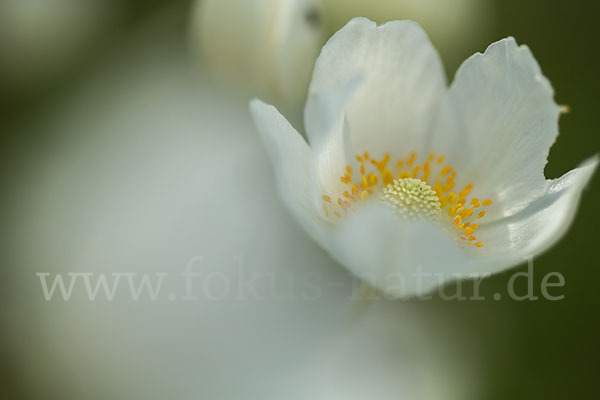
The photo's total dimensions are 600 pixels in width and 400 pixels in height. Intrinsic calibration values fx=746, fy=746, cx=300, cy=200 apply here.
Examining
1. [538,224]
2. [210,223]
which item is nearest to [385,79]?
[538,224]

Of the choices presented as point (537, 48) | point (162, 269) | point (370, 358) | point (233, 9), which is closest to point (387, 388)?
point (370, 358)

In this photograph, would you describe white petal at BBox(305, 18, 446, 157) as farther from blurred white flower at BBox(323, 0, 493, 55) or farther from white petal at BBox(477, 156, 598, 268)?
blurred white flower at BBox(323, 0, 493, 55)

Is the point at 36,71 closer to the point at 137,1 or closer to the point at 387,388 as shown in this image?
the point at 137,1

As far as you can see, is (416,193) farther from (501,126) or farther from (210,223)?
(210,223)

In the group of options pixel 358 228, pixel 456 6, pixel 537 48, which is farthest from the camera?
pixel 537 48

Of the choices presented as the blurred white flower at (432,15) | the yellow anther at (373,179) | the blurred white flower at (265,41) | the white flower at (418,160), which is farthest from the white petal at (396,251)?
the blurred white flower at (432,15)

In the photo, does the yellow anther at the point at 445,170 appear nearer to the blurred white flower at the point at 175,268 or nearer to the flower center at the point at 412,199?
the flower center at the point at 412,199
